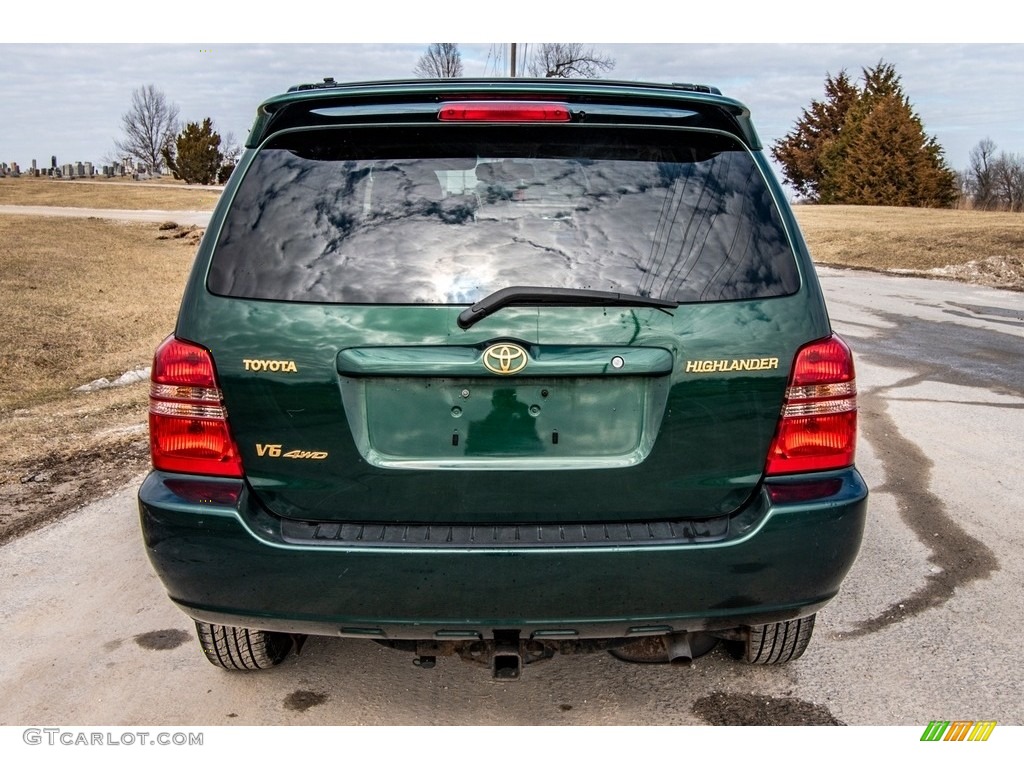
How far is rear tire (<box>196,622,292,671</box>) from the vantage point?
305cm

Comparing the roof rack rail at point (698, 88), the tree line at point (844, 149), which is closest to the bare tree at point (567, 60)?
the tree line at point (844, 149)

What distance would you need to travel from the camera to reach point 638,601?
249cm

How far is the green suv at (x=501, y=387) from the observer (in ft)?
8.05

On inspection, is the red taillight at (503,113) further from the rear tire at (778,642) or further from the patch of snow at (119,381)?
the patch of snow at (119,381)

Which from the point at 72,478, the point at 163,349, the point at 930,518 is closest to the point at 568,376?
the point at 163,349

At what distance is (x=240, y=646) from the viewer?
3100 mm

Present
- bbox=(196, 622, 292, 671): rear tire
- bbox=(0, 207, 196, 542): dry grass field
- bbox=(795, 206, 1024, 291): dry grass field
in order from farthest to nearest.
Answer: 1. bbox=(795, 206, 1024, 291): dry grass field
2. bbox=(0, 207, 196, 542): dry grass field
3. bbox=(196, 622, 292, 671): rear tire

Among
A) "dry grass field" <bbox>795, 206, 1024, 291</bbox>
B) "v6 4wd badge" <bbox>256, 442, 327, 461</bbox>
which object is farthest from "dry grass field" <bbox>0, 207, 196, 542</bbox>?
"dry grass field" <bbox>795, 206, 1024, 291</bbox>

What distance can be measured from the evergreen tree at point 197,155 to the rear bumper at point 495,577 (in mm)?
65725

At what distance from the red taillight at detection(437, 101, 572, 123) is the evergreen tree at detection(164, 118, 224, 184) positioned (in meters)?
65.6

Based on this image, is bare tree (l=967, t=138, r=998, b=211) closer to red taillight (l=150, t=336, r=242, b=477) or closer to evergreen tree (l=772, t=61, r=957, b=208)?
evergreen tree (l=772, t=61, r=957, b=208)
